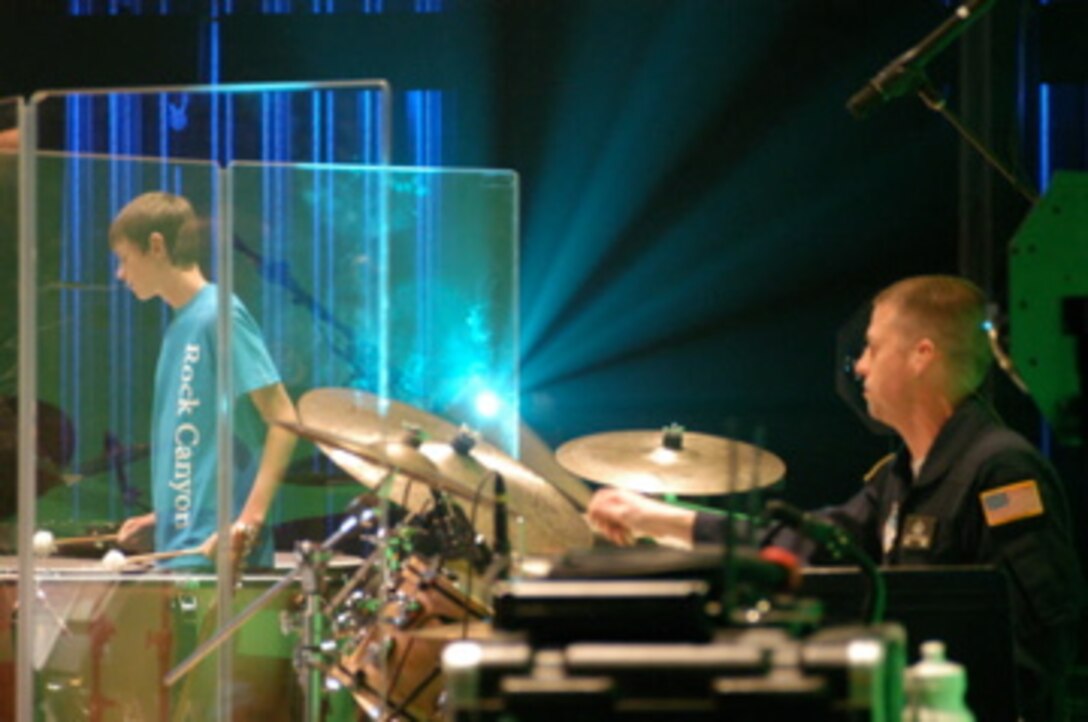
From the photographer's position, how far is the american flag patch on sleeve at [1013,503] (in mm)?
3301

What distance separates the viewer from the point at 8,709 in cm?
420

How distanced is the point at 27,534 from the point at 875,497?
1.71 m

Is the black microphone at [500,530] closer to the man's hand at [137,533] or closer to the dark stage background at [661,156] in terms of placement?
the man's hand at [137,533]

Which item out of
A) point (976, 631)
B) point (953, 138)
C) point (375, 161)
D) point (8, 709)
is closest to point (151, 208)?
point (375, 161)

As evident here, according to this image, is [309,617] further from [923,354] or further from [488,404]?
[923,354]

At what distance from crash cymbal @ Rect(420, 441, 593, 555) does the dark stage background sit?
6.02ft

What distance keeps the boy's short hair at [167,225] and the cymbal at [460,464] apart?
410mm

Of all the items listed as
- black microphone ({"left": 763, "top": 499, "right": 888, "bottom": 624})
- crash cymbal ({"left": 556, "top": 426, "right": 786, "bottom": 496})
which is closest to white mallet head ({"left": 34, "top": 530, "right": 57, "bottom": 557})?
crash cymbal ({"left": 556, "top": 426, "right": 786, "bottom": 496})

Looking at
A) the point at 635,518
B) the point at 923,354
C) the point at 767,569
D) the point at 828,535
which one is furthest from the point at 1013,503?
the point at 767,569

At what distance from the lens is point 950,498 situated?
135 inches

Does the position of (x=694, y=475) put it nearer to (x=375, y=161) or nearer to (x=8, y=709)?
(x=375, y=161)

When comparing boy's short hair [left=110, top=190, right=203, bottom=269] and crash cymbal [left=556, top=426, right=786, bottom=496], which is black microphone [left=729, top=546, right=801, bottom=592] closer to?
crash cymbal [left=556, top=426, right=786, bottom=496]

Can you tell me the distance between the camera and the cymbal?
391 cm

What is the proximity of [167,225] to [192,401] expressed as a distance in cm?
38
